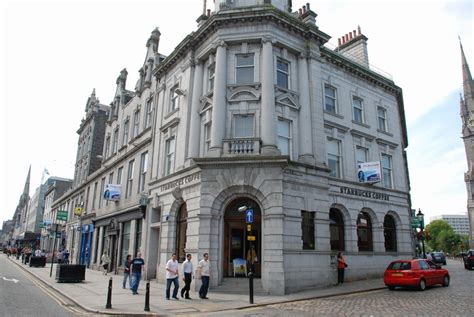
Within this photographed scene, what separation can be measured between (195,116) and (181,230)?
6.70m

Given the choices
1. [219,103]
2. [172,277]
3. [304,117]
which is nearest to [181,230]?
[172,277]

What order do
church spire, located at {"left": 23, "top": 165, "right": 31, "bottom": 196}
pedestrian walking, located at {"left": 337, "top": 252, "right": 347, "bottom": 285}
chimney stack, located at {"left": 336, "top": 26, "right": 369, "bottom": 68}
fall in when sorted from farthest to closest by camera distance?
church spire, located at {"left": 23, "top": 165, "right": 31, "bottom": 196}, chimney stack, located at {"left": 336, "top": 26, "right": 369, "bottom": 68}, pedestrian walking, located at {"left": 337, "top": 252, "right": 347, "bottom": 285}

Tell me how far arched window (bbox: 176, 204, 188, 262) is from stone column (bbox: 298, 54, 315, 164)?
23.8 ft

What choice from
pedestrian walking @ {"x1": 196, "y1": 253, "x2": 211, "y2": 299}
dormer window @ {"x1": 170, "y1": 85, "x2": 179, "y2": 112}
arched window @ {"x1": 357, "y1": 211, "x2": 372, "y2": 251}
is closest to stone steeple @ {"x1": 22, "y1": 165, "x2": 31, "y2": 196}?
dormer window @ {"x1": 170, "y1": 85, "x2": 179, "y2": 112}

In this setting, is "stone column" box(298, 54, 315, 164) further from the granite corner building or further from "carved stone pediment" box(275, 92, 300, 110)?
"carved stone pediment" box(275, 92, 300, 110)

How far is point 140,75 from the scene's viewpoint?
3086 centimetres

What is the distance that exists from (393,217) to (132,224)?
1872cm

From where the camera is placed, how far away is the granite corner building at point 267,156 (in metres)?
17.4

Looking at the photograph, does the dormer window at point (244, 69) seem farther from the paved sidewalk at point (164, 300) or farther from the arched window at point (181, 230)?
the paved sidewalk at point (164, 300)

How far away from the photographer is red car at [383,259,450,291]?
54.5ft

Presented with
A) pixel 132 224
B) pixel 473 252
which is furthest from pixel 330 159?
pixel 473 252

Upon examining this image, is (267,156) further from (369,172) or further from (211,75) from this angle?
(369,172)

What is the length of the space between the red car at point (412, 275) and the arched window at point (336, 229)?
3.91 meters

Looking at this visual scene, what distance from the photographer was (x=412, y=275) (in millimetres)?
16641
